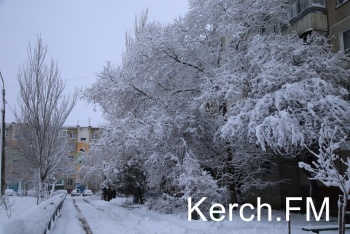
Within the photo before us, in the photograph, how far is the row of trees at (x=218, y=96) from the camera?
14086 mm

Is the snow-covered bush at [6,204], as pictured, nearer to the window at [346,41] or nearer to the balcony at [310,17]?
the balcony at [310,17]

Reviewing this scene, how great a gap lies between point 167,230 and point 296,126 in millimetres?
5641

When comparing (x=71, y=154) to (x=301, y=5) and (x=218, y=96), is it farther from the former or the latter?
Answer: (x=218, y=96)

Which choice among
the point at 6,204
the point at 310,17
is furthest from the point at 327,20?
the point at 6,204

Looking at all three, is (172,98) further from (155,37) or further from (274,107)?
(274,107)

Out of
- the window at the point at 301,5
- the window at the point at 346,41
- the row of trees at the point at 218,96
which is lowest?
the row of trees at the point at 218,96

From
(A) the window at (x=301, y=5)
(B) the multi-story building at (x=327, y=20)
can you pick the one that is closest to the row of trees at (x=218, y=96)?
(B) the multi-story building at (x=327, y=20)

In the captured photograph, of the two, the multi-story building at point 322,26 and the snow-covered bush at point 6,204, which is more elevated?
the multi-story building at point 322,26

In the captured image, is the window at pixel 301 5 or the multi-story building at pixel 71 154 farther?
the multi-story building at pixel 71 154

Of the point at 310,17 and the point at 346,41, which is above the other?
the point at 310,17

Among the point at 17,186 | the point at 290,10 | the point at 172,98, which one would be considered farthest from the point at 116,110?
the point at 17,186

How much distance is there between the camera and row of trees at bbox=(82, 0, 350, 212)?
14.1m

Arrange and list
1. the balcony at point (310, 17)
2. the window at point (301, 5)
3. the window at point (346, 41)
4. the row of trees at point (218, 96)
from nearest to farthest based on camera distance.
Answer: the row of trees at point (218, 96), the window at point (346, 41), the balcony at point (310, 17), the window at point (301, 5)

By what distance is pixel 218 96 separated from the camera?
1575cm
